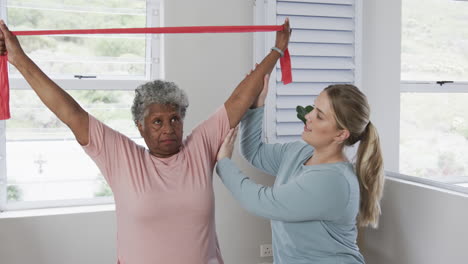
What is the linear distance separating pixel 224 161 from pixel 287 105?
101 centimetres

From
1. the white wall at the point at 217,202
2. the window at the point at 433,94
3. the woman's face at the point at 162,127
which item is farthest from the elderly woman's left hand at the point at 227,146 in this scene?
the window at the point at 433,94

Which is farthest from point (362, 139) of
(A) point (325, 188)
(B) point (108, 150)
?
(B) point (108, 150)

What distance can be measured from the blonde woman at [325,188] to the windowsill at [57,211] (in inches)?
40.8

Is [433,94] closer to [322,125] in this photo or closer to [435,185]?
[435,185]

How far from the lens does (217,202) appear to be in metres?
2.57

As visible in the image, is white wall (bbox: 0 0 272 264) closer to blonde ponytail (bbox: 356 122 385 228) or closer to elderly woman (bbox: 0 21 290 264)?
elderly woman (bbox: 0 21 290 264)

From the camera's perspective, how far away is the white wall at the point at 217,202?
230 cm

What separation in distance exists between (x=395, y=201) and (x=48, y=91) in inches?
66.2

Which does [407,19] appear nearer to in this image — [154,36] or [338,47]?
[338,47]

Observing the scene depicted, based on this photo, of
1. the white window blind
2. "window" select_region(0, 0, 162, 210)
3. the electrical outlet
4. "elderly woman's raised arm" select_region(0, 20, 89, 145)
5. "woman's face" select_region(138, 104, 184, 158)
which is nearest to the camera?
"elderly woman's raised arm" select_region(0, 20, 89, 145)

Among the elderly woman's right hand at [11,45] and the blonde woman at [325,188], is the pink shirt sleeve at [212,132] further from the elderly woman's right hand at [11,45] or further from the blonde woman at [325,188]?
the elderly woman's right hand at [11,45]

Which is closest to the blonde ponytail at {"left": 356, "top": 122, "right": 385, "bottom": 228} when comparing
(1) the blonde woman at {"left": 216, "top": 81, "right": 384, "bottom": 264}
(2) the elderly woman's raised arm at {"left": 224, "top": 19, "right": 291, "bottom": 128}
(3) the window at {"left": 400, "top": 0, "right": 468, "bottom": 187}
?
(1) the blonde woman at {"left": 216, "top": 81, "right": 384, "bottom": 264}

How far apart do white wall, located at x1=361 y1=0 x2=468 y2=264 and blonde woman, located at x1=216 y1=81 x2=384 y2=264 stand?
0.46m

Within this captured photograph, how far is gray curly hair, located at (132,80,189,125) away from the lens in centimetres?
154
